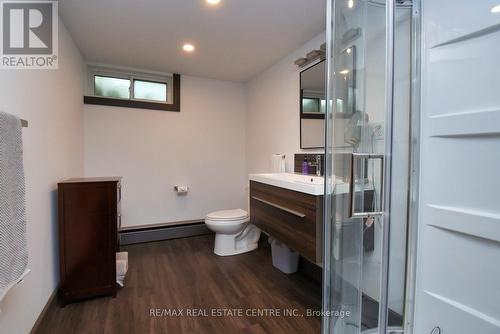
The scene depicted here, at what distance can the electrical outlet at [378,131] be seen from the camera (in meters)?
1.03

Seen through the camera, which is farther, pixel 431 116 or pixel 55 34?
pixel 55 34

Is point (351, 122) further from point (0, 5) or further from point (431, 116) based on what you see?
point (0, 5)

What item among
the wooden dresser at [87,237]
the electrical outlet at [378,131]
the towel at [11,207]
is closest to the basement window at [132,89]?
the wooden dresser at [87,237]

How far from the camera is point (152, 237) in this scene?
125 inches

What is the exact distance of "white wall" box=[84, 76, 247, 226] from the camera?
303cm

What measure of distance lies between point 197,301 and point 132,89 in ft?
8.83

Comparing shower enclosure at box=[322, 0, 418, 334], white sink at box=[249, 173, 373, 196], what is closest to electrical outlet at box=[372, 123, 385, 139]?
shower enclosure at box=[322, 0, 418, 334]

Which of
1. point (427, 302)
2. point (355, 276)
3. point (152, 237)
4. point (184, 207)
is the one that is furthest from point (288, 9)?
point (152, 237)

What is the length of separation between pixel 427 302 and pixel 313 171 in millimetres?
1301

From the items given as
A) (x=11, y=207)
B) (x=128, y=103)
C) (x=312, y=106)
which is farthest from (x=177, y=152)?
(x=11, y=207)

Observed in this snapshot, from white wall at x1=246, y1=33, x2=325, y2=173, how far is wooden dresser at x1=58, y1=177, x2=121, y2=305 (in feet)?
5.80

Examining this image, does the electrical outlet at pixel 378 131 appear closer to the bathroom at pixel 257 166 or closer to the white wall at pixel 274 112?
the bathroom at pixel 257 166

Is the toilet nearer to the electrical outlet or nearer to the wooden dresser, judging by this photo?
the wooden dresser

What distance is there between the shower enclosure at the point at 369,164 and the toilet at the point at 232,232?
4.90 ft
